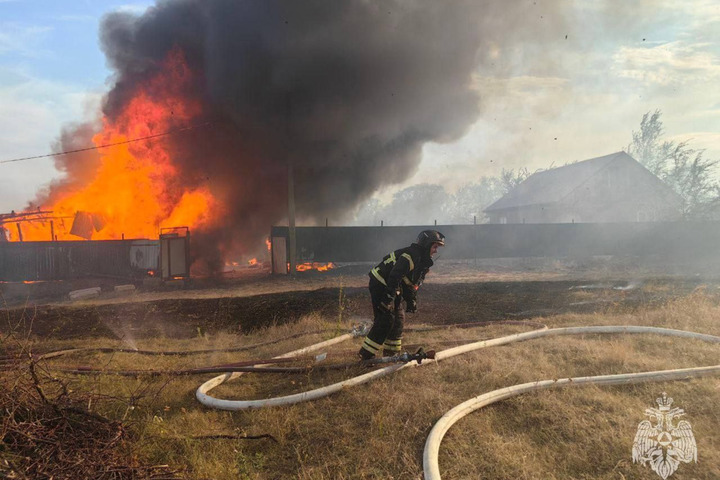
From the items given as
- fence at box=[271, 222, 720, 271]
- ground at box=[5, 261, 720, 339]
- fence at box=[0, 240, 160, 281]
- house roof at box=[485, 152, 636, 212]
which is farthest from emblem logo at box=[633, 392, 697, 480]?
house roof at box=[485, 152, 636, 212]

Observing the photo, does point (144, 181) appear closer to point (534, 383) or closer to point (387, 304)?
point (387, 304)

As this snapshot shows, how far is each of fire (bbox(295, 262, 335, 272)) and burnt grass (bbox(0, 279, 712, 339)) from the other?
6.63m

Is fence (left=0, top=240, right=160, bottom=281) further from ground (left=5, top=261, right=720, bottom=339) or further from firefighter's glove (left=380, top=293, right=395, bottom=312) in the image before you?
firefighter's glove (left=380, top=293, right=395, bottom=312)

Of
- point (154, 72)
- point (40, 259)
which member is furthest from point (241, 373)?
point (154, 72)

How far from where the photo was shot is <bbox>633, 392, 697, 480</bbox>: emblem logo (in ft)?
9.64

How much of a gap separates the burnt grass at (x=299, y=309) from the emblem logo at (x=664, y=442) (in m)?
4.53

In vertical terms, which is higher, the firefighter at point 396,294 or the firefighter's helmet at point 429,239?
the firefighter's helmet at point 429,239

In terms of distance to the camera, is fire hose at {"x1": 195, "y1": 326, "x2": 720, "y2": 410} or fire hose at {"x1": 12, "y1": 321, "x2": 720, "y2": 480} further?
fire hose at {"x1": 195, "y1": 326, "x2": 720, "y2": 410}

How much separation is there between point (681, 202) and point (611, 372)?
2716 cm

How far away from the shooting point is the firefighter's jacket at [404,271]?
5.06 meters

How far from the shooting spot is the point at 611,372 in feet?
15.4

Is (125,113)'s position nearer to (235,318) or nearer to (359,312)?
(235,318)

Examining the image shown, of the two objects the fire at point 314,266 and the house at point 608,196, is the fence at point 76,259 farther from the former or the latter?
the house at point 608,196

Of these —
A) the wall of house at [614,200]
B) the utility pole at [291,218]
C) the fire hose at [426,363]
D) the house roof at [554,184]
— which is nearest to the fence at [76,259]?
the utility pole at [291,218]
